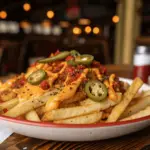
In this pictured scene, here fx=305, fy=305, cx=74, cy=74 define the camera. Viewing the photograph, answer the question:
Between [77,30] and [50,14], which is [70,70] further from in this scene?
[50,14]

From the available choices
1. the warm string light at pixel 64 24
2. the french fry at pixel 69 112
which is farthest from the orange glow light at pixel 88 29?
the french fry at pixel 69 112

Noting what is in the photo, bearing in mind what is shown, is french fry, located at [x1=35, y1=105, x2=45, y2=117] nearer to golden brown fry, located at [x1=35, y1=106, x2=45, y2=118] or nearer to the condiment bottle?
golden brown fry, located at [x1=35, y1=106, x2=45, y2=118]

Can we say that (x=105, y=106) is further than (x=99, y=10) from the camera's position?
No

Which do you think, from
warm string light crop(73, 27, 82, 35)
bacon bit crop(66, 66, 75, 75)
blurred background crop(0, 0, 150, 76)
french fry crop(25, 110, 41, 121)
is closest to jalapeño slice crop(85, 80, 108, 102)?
bacon bit crop(66, 66, 75, 75)

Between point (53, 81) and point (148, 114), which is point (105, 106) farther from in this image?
point (53, 81)

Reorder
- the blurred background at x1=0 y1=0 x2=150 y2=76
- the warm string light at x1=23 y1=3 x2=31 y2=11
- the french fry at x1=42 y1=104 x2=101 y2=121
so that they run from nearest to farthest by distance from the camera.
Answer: the french fry at x1=42 y1=104 x2=101 y2=121
the blurred background at x1=0 y1=0 x2=150 y2=76
the warm string light at x1=23 y1=3 x2=31 y2=11

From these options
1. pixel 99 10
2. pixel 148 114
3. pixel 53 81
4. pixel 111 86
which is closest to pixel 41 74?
pixel 53 81

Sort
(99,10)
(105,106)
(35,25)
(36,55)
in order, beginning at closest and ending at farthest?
1. (105,106)
2. (36,55)
3. (99,10)
4. (35,25)

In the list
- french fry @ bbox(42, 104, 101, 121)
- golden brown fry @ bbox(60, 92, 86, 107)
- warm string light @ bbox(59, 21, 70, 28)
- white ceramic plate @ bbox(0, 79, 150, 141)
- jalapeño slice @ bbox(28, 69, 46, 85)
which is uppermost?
warm string light @ bbox(59, 21, 70, 28)

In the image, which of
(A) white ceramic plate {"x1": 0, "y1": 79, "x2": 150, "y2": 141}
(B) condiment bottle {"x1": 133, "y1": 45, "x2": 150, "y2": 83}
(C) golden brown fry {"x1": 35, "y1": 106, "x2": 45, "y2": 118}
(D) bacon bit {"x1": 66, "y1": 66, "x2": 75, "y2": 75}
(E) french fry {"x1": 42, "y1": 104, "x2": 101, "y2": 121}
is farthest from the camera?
(B) condiment bottle {"x1": 133, "y1": 45, "x2": 150, "y2": 83}
